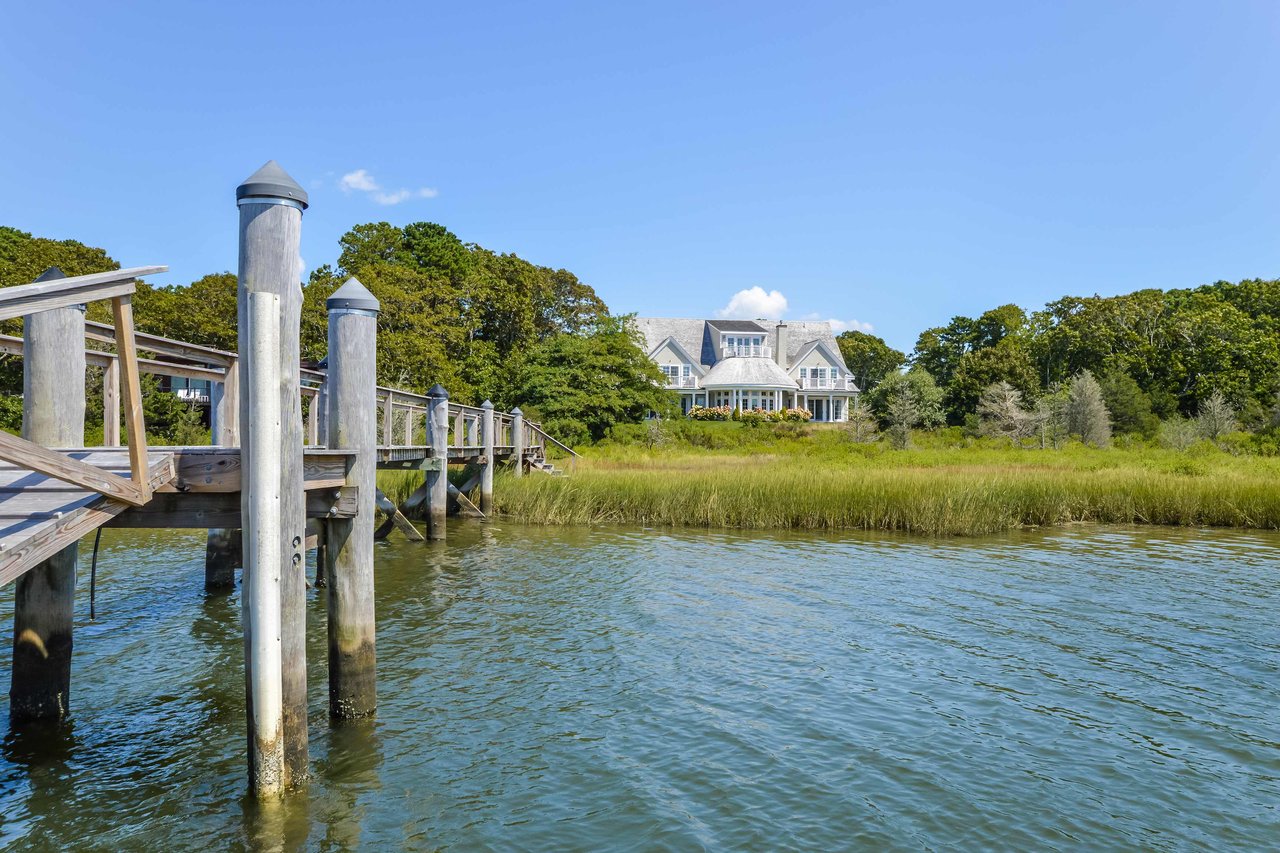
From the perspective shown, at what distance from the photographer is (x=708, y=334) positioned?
215ft

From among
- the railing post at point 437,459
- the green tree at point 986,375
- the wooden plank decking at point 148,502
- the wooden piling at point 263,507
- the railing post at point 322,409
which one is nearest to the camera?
the wooden plank decking at point 148,502

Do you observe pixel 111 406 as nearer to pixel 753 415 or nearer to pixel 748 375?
pixel 753 415

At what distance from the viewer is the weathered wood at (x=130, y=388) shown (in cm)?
435

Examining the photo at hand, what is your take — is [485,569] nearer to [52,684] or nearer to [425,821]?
[52,684]

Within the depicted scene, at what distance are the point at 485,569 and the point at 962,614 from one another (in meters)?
6.74

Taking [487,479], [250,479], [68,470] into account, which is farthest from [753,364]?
[68,470]

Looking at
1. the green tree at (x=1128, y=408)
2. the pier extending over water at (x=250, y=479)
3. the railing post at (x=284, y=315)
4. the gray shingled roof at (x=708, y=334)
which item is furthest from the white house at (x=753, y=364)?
the railing post at (x=284, y=315)

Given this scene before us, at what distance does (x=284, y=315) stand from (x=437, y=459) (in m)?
10.2

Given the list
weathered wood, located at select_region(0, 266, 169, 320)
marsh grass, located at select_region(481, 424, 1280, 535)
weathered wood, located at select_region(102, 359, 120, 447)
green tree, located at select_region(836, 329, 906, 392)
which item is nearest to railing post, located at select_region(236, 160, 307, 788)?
weathered wood, located at select_region(0, 266, 169, 320)

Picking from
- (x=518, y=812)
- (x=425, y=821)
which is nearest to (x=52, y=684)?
(x=425, y=821)

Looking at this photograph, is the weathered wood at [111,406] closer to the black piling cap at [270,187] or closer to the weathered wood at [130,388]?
the weathered wood at [130,388]

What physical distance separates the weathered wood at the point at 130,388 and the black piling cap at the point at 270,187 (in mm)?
909

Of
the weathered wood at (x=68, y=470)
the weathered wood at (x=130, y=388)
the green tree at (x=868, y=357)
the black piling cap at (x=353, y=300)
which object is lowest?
the weathered wood at (x=68, y=470)

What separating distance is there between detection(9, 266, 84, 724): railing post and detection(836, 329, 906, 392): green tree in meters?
75.1
